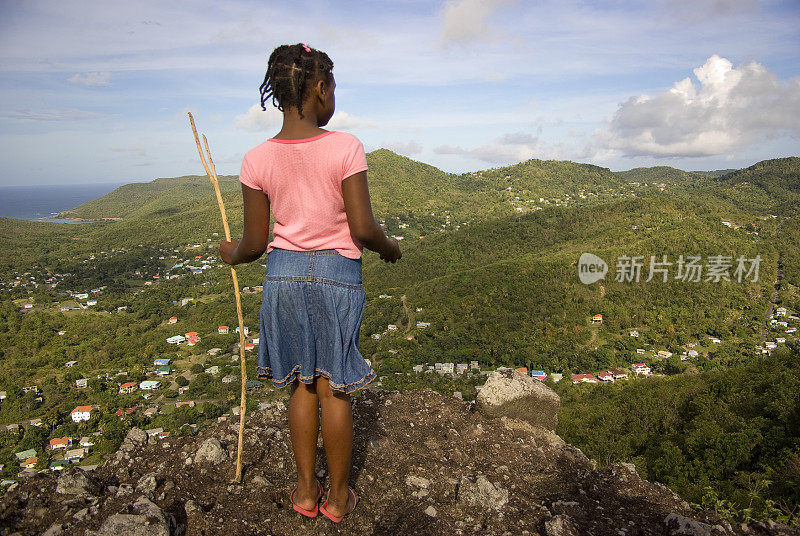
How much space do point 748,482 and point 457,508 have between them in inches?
210

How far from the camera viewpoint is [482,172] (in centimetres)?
11350

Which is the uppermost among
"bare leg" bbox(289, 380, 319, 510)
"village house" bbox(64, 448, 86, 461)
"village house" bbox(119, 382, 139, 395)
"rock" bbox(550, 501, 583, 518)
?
"bare leg" bbox(289, 380, 319, 510)

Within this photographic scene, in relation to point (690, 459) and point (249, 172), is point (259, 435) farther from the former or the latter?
point (690, 459)

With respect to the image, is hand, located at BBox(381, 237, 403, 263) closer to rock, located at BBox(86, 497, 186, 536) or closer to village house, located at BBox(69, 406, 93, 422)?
rock, located at BBox(86, 497, 186, 536)

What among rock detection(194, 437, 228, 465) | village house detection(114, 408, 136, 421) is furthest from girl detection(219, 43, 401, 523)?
village house detection(114, 408, 136, 421)

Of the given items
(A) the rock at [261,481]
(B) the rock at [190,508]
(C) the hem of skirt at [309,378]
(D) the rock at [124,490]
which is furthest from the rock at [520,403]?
(D) the rock at [124,490]

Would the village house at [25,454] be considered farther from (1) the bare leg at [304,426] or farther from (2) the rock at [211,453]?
(1) the bare leg at [304,426]

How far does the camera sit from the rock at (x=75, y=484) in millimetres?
2535

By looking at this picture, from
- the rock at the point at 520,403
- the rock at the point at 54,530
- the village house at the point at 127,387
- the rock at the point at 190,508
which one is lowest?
the village house at the point at 127,387

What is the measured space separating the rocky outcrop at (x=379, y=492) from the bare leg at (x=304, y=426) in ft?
1.18

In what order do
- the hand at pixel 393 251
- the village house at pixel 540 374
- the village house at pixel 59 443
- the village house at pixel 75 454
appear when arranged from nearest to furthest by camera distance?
the hand at pixel 393 251 → the village house at pixel 75 454 → the village house at pixel 59 443 → the village house at pixel 540 374

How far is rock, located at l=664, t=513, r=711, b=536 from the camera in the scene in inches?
85.7

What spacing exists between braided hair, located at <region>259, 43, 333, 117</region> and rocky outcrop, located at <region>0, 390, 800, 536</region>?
222 cm

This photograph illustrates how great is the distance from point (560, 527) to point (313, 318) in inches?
73.2
